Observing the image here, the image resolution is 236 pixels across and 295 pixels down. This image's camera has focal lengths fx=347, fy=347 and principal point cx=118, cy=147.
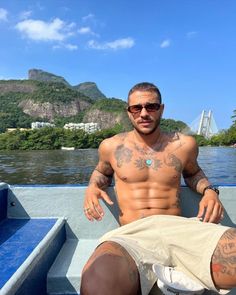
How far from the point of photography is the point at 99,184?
244cm

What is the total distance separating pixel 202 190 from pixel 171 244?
2.16 ft

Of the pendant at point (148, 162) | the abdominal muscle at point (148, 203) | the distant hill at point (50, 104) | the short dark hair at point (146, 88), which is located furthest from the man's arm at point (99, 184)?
the distant hill at point (50, 104)

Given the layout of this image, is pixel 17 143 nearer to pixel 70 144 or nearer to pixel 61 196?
pixel 70 144

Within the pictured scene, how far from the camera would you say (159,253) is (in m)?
1.75

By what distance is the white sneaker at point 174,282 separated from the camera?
1551mm

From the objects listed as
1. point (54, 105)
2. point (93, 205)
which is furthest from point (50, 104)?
point (93, 205)

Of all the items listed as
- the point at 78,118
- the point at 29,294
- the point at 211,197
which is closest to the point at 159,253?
the point at 211,197

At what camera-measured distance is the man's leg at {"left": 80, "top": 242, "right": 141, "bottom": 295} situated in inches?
56.6

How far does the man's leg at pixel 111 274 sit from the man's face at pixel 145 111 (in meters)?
0.87

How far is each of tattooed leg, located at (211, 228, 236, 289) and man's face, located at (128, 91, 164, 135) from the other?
0.85 m

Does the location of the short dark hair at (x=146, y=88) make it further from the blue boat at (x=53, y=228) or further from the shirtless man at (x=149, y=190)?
the blue boat at (x=53, y=228)

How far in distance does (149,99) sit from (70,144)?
7527cm

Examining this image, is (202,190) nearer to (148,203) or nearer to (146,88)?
(148,203)

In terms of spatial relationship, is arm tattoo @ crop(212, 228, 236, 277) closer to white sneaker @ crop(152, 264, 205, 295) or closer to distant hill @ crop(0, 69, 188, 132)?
white sneaker @ crop(152, 264, 205, 295)
